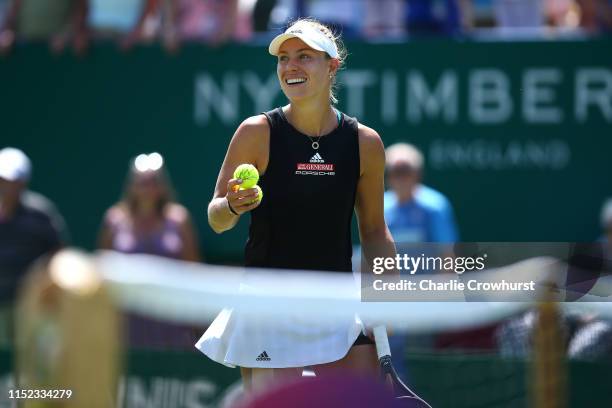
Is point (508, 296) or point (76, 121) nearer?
point (508, 296)

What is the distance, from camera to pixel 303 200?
4.57 m

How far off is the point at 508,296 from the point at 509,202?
3.35 m

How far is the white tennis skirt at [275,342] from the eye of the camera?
15.3 feet

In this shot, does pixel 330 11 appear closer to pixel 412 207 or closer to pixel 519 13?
pixel 519 13

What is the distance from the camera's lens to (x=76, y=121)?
922 cm

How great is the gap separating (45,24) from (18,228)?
5.65 ft

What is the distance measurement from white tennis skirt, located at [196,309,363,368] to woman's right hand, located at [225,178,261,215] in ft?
1.88

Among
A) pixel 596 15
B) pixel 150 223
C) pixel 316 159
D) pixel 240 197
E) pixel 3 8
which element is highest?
pixel 3 8

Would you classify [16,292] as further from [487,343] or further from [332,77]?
[332,77]

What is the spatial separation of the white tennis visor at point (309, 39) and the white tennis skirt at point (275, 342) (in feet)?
3.22

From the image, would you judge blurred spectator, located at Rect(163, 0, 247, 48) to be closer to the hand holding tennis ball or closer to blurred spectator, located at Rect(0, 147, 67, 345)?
blurred spectator, located at Rect(0, 147, 67, 345)

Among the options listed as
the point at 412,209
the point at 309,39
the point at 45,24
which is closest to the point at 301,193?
the point at 309,39

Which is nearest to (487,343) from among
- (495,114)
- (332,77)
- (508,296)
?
(508,296)

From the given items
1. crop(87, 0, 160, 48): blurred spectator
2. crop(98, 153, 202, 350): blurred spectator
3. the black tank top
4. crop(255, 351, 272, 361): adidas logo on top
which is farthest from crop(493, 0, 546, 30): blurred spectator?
crop(255, 351, 272, 361): adidas logo on top
